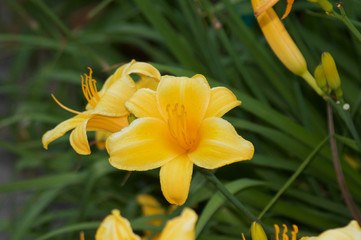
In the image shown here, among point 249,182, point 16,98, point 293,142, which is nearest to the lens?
point 249,182

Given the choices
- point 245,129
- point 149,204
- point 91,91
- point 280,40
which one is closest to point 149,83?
point 91,91

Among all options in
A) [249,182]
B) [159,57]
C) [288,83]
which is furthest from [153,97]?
[159,57]

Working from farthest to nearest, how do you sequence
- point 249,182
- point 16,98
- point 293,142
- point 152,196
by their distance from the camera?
point 16,98, point 152,196, point 293,142, point 249,182

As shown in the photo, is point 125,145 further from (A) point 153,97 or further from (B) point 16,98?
(B) point 16,98

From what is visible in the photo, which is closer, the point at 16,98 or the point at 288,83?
the point at 288,83

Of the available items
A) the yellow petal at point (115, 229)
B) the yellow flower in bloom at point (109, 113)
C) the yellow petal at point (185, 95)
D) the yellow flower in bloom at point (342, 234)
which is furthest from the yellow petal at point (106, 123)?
the yellow flower in bloom at point (342, 234)

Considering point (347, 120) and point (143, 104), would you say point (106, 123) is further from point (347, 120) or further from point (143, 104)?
point (347, 120)

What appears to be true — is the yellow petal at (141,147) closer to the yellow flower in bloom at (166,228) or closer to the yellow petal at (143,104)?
the yellow petal at (143,104)
